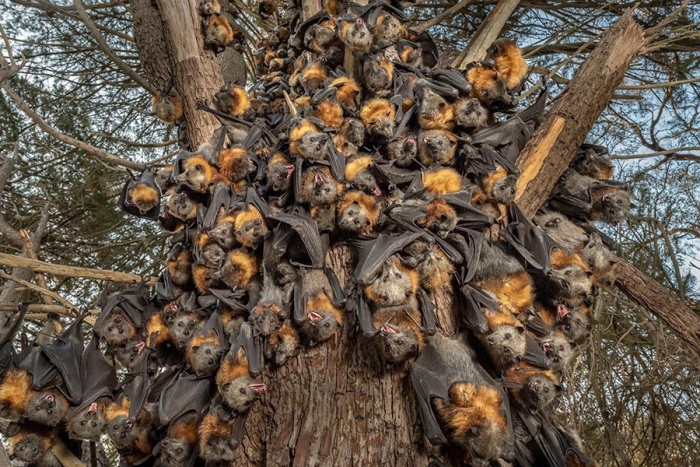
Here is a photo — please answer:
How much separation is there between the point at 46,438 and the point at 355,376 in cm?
239

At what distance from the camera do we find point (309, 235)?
2895mm

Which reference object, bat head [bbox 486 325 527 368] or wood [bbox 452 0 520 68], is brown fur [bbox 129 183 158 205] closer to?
wood [bbox 452 0 520 68]

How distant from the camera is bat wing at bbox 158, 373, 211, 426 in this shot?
2947 mm

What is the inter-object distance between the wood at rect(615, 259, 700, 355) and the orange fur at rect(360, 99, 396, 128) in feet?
6.16

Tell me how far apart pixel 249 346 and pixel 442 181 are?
1.53m

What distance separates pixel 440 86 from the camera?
3.77 meters

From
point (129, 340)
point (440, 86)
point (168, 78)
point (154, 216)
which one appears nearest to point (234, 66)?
point (168, 78)

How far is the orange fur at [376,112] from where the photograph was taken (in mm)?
3572

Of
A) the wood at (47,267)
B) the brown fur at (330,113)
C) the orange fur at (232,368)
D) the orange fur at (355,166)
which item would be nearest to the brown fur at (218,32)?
the brown fur at (330,113)

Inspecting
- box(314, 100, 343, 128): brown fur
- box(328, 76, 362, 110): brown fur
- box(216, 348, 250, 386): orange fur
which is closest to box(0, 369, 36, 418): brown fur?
box(216, 348, 250, 386): orange fur

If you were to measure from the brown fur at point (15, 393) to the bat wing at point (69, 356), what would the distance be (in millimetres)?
215

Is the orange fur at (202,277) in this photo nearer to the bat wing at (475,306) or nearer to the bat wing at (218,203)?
the bat wing at (218,203)

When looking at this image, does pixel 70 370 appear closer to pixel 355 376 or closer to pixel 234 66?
pixel 355 376

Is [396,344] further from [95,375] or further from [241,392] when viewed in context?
[95,375]
